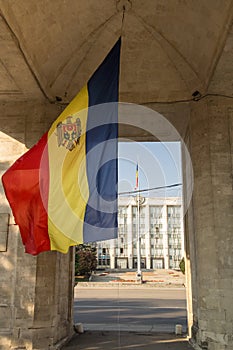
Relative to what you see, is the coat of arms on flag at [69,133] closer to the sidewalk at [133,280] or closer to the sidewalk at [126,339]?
the sidewalk at [126,339]

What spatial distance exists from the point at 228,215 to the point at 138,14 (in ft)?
16.4

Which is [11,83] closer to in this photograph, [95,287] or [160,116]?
[160,116]

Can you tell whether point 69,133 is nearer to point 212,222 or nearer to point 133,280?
point 212,222

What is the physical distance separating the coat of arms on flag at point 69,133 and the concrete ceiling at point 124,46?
6.52 feet

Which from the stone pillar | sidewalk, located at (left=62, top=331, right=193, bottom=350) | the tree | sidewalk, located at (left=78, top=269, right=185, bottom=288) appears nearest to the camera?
the stone pillar

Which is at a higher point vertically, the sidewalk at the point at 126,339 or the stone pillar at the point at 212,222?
the stone pillar at the point at 212,222

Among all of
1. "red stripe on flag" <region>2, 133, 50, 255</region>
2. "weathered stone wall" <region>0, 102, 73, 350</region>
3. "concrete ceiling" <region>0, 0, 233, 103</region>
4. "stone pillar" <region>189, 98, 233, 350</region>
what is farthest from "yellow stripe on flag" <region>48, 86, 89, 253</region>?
"stone pillar" <region>189, 98, 233, 350</region>

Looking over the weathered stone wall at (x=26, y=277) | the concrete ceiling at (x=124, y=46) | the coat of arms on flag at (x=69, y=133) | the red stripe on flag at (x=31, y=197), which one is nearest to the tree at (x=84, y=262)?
the weathered stone wall at (x=26, y=277)

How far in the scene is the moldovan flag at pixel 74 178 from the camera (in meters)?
5.53

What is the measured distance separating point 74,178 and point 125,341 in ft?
17.2

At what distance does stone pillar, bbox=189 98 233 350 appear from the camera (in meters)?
7.37

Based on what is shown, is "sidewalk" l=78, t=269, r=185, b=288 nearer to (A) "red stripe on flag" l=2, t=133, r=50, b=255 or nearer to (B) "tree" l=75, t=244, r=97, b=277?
(B) "tree" l=75, t=244, r=97, b=277

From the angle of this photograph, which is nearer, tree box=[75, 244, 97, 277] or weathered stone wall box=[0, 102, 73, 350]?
weathered stone wall box=[0, 102, 73, 350]

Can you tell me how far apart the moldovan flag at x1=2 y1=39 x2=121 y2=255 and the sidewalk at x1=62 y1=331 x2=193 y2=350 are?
395 cm
